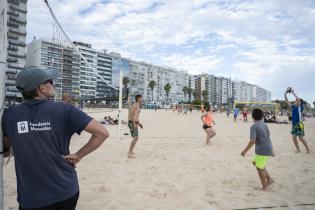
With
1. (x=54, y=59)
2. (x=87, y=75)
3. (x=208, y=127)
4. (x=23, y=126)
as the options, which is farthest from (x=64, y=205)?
(x=87, y=75)

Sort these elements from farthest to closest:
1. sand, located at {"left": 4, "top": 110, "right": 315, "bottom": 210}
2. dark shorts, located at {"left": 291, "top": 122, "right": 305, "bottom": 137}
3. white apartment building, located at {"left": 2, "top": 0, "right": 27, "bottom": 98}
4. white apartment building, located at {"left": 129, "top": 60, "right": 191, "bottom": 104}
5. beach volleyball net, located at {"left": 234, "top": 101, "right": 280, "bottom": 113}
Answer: white apartment building, located at {"left": 129, "top": 60, "right": 191, "bottom": 104}
white apartment building, located at {"left": 2, "top": 0, "right": 27, "bottom": 98}
beach volleyball net, located at {"left": 234, "top": 101, "right": 280, "bottom": 113}
dark shorts, located at {"left": 291, "top": 122, "right": 305, "bottom": 137}
sand, located at {"left": 4, "top": 110, "right": 315, "bottom": 210}

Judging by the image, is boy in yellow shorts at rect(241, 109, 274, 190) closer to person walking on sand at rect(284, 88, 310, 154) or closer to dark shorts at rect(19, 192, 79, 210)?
dark shorts at rect(19, 192, 79, 210)

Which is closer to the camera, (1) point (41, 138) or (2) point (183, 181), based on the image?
(1) point (41, 138)

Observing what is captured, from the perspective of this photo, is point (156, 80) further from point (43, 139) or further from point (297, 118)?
point (43, 139)

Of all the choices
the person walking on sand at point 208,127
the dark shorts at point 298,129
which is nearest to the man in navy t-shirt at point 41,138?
the dark shorts at point 298,129

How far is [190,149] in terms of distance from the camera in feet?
26.1

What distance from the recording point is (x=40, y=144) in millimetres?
1611

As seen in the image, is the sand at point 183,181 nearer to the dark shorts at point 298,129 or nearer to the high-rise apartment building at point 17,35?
the dark shorts at point 298,129

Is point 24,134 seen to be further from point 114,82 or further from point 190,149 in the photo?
point 114,82

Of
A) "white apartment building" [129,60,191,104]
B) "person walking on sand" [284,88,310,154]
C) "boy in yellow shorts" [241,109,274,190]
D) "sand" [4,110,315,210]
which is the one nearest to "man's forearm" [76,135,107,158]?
"sand" [4,110,315,210]

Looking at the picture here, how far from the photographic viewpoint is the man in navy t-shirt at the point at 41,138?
161cm

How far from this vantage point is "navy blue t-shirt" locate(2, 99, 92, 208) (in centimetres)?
160

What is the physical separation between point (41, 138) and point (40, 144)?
0.04 meters

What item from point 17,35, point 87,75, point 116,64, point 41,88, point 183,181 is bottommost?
point 183,181
